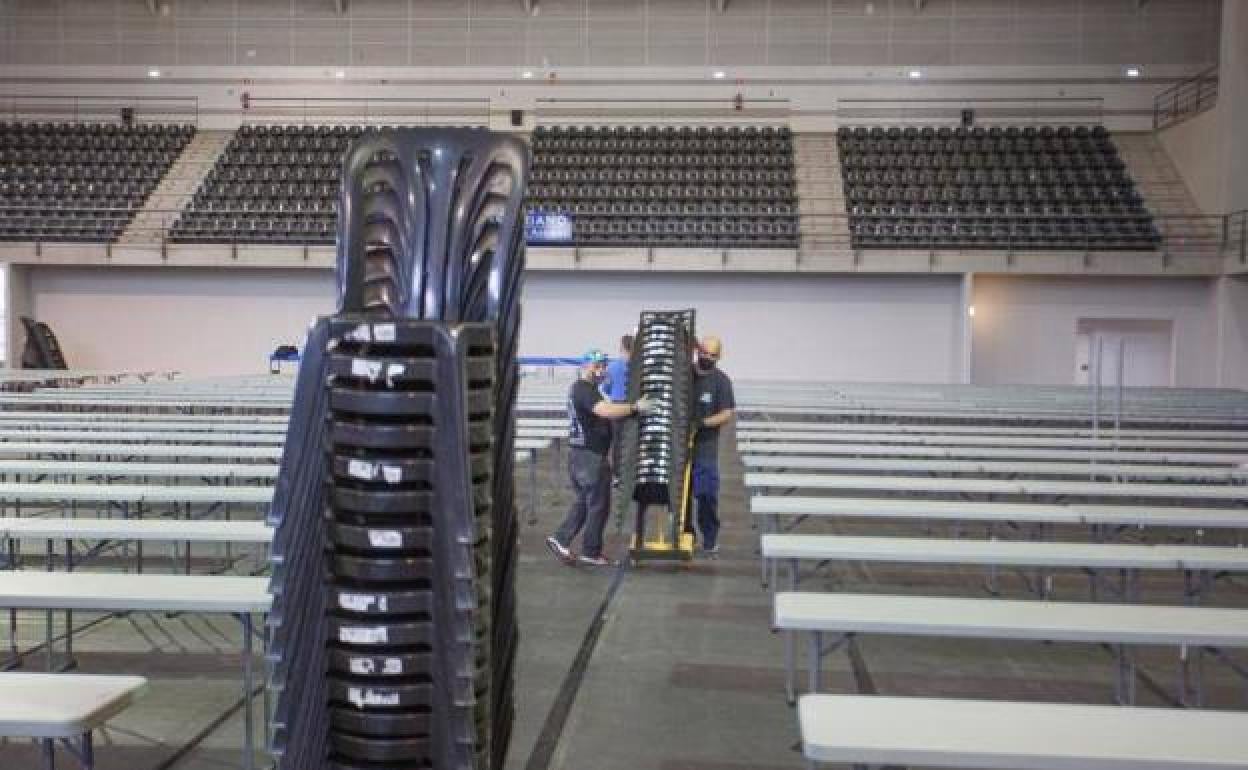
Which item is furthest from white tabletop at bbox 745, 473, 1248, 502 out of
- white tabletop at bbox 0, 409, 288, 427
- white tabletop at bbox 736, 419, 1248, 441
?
white tabletop at bbox 0, 409, 288, 427

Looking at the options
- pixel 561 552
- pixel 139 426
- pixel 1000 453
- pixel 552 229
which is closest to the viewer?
pixel 561 552

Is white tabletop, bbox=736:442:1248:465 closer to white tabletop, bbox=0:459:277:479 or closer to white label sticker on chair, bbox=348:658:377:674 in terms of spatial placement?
white tabletop, bbox=0:459:277:479

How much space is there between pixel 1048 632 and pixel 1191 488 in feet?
14.7

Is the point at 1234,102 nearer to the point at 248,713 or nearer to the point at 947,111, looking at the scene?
the point at 947,111

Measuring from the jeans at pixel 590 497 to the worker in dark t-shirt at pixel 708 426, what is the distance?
901 millimetres

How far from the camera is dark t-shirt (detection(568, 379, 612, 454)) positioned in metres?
9.39

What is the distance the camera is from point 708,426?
1000 cm

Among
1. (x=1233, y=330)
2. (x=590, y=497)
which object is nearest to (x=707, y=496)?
(x=590, y=497)

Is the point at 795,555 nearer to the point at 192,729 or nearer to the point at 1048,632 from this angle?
the point at 1048,632

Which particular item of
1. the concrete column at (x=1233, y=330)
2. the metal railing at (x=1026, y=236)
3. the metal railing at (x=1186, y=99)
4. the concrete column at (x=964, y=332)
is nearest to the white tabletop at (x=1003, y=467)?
the concrete column at (x=964, y=332)

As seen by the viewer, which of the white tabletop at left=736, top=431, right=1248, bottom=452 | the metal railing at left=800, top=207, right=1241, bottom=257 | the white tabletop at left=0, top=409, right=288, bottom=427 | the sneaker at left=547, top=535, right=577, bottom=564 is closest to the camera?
the sneaker at left=547, top=535, right=577, bottom=564

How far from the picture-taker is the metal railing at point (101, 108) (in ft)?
111

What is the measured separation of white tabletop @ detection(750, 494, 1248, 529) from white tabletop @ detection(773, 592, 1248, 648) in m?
1.98

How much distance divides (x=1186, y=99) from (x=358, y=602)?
33.4 metres
